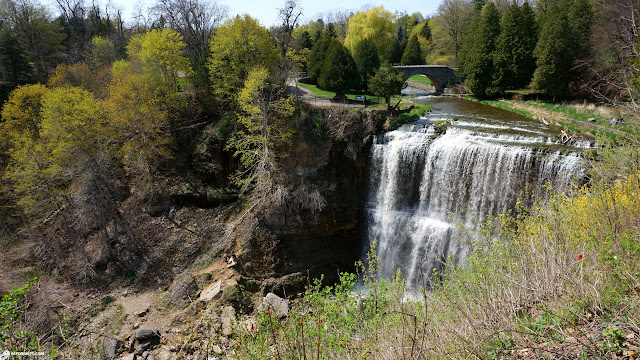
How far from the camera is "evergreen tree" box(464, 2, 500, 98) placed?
28.8m

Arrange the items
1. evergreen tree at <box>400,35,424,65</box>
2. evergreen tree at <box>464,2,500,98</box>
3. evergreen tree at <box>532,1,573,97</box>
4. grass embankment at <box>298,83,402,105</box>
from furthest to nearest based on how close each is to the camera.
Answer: evergreen tree at <box>400,35,424,65</box>
evergreen tree at <box>464,2,500,98</box>
evergreen tree at <box>532,1,573,97</box>
grass embankment at <box>298,83,402,105</box>

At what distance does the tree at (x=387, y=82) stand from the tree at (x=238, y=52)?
6457 millimetres

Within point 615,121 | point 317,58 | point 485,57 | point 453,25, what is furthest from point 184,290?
point 453,25

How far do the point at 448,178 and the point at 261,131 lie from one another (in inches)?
392

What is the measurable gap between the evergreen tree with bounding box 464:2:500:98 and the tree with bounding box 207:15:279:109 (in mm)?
18882

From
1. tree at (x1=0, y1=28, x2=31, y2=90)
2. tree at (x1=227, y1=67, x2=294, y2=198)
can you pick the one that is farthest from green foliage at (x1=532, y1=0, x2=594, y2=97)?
tree at (x1=0, y1=28, x2=31, y2=90)

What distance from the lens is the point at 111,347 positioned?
12711 mm

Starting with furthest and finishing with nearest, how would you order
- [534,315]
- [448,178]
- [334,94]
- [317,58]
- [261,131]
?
[317,58] → [334,94] → [261,131] → [448,178] → [534,315]

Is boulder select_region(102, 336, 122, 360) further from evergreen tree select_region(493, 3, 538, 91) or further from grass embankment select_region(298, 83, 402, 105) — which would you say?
evergreen tree select_region(493, 3, 538, 91)

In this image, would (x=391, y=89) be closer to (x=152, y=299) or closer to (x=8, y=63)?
(x=152, y=299)

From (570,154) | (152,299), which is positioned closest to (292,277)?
(152,299)

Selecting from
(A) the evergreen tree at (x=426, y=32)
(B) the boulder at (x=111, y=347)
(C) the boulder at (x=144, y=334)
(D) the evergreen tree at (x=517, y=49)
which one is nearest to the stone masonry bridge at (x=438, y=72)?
(D) the evergreen tree at (x=517, y=49)

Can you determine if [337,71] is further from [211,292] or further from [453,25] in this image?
[453,25]

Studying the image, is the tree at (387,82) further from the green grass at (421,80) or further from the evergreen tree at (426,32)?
the evergreen tree at (426,32)
